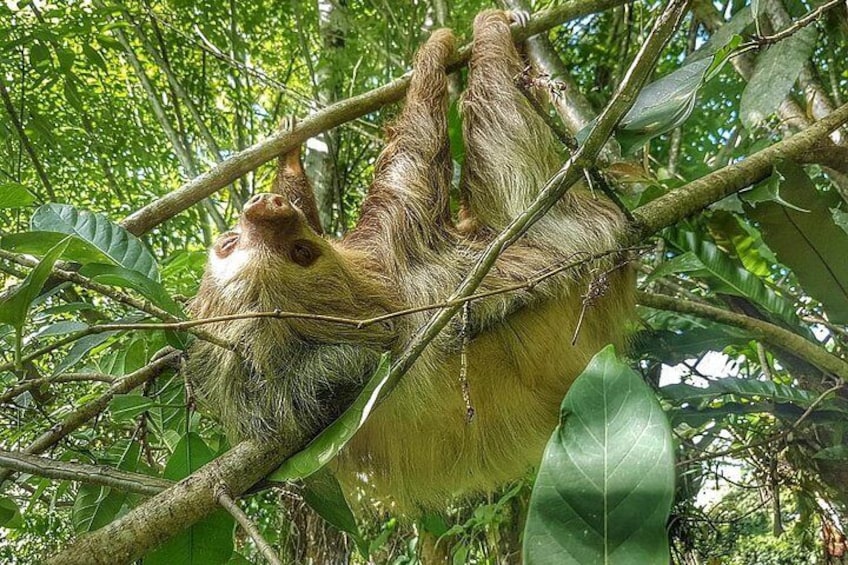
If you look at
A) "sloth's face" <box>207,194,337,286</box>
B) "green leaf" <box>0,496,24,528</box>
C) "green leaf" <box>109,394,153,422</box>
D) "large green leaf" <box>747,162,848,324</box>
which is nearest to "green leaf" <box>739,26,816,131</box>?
"large green leaf" <box>747,162,848,324</box>

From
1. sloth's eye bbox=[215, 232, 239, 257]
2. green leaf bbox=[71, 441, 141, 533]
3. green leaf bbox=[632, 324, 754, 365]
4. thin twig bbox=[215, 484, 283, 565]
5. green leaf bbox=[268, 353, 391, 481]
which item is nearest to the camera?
thin twig bbox=[215, 484, 283, 565]

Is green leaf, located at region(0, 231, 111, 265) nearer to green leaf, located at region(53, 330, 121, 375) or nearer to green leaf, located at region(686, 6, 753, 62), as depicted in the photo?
green leaf, located at region(53, 330, 121, 375)

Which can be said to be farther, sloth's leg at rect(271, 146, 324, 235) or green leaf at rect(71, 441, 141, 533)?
sloth's leg at rect(271, 146, 324, 235)

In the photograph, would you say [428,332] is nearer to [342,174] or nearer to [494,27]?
[494,27]

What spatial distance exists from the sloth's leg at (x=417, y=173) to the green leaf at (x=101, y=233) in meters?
1.57

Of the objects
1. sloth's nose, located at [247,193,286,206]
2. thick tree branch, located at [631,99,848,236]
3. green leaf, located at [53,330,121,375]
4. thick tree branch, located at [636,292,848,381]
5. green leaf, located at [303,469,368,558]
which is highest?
sloth's nose, located at [247,193,286,206]

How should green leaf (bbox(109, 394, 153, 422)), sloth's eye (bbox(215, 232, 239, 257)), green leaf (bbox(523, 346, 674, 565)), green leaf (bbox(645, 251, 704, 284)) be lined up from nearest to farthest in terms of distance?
green leaf (bbox(523, 346, 674, 565)) < green leaf (bbox(109, 394, 153, 422)) < green leaf (bbox(645, 251, 704, 284)) < sloth's eye (bbox(215, 232, 239, 257))

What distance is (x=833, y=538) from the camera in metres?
4.27

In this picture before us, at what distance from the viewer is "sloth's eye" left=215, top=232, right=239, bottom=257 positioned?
385 cm

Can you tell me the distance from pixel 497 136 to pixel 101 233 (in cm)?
248

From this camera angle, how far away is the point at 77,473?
209 cm

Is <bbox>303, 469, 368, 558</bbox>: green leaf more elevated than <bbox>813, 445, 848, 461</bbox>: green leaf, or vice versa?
<bbox>303, 469, 368, 558</bbox>: green leaf

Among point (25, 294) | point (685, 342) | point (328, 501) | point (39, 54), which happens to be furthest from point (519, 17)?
point (25, 294)

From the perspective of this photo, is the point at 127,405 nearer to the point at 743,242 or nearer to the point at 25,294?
the point at 25,294
